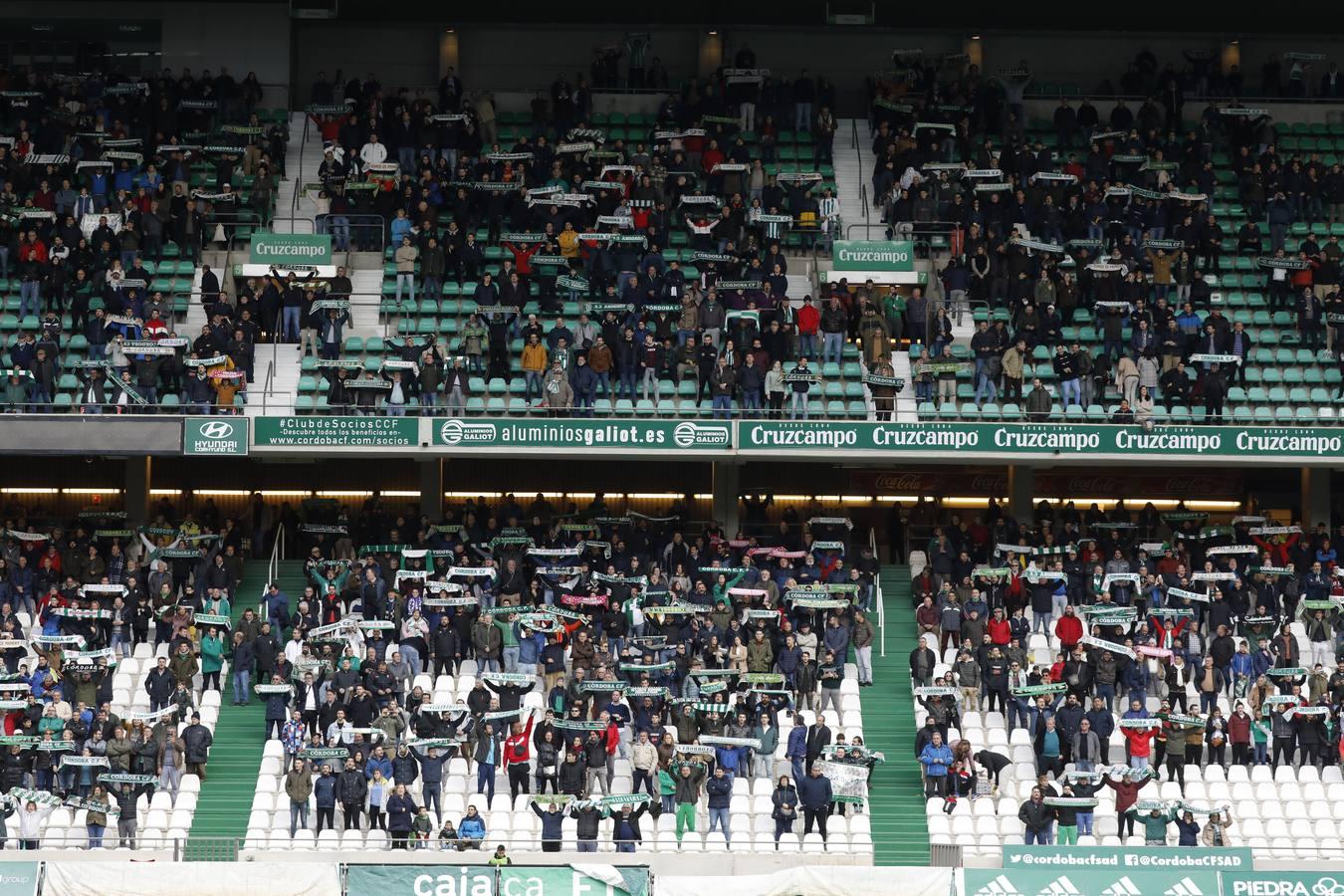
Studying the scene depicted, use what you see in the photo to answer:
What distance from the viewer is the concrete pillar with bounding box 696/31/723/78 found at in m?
45.4

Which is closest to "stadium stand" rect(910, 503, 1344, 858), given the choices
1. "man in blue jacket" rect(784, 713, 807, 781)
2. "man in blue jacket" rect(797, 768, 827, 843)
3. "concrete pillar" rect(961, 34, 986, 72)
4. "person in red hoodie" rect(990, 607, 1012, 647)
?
"person in red hoodie" rect(990, 607, 1012, 647)

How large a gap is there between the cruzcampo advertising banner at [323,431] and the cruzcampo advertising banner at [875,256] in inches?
358

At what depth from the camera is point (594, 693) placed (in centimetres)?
3111

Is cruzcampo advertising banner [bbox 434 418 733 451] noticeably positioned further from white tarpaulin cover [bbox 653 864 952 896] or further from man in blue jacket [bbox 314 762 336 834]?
white tarpaulin cover [bbox 653 864 952 896]

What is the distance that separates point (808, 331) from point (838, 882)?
13.0m

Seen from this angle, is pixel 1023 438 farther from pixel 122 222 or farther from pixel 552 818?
pixel 122 222

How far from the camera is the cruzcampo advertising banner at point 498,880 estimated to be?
2570cm

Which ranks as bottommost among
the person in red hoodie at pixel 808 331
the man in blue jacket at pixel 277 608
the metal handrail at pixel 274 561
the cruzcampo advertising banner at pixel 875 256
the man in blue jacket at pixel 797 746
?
A: the man in blue jacket at pixel 797 746

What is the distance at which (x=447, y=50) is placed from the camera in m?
45.4

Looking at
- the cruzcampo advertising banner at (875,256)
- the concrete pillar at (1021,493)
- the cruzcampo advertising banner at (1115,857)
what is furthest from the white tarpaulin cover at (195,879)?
the cruzcampo advertising banner at (875,256)

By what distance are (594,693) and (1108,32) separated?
21842 mm

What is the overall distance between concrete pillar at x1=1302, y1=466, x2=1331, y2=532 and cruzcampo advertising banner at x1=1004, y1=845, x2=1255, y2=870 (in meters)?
12.7

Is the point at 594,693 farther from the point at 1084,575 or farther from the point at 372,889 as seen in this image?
the point at 1084,575

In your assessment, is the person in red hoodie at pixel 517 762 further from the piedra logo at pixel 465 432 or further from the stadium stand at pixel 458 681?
the piedra logo at pixel 465 432
